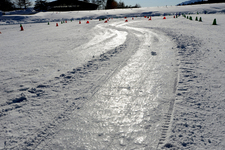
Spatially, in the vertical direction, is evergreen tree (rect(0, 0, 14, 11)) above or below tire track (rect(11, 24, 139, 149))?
above

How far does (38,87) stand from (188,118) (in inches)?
101

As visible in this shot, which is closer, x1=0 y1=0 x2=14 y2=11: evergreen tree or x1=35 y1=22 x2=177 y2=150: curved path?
x1=35 y1=22 x2=177 y2=150: curved path

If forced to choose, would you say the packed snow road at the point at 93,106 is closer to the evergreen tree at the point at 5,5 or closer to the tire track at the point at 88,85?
the tire track at the point at 88,85

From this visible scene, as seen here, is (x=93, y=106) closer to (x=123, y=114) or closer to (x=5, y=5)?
(x=123, y=114)

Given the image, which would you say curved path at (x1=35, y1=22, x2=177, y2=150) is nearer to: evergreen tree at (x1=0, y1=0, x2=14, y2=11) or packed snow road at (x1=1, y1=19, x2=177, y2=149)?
packed snow road at (x1=1, y1=19, x2=177, y2=149)

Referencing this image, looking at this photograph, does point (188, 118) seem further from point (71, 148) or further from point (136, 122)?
point (71, 148)

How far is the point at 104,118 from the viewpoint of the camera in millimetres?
Result: 1998

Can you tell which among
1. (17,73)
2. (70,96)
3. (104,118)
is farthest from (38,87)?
(104,118)

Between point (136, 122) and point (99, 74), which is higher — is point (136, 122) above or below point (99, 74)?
A: below

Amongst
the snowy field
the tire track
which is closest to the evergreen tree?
the snowy field

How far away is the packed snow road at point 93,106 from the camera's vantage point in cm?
169

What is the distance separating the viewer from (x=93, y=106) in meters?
2.26

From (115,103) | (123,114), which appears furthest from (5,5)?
(123,114)

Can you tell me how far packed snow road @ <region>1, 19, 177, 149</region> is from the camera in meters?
1.69
